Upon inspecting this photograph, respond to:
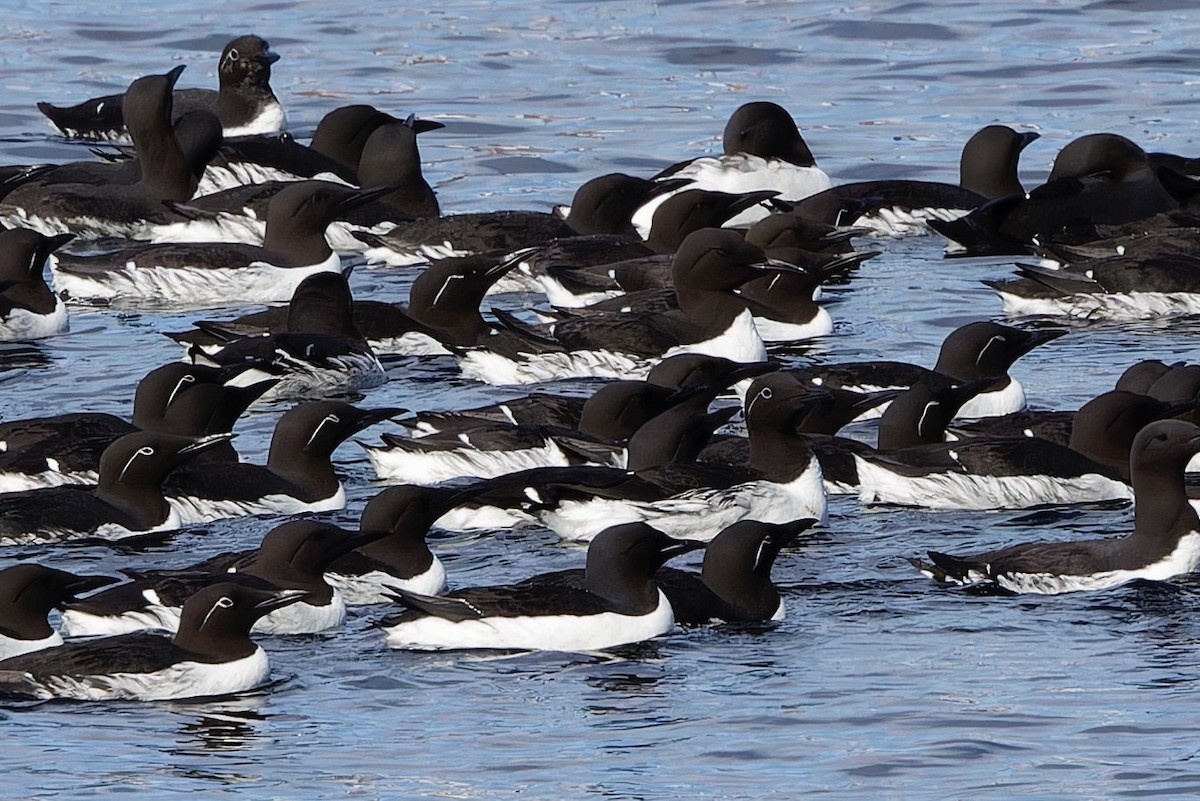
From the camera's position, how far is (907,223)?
21047 millimetres

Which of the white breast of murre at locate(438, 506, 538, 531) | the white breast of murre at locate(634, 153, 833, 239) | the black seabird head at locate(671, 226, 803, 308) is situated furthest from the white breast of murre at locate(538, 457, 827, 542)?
the white breast of murre at locate(634, 153, 833, 239)

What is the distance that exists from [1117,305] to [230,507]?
729 cm

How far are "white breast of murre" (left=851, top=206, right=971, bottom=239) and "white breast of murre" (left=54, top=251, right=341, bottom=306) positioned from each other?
469 centimetres

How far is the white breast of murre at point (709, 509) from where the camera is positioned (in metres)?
12.8

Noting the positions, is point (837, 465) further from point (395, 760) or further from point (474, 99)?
point (474, 99)

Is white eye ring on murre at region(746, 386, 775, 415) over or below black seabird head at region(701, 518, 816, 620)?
over

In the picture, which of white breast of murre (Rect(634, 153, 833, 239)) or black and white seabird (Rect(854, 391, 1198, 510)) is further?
white breast of murre (Rect(634, 153, 833, 239))

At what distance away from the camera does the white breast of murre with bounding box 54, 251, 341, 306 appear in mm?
Result: 18625

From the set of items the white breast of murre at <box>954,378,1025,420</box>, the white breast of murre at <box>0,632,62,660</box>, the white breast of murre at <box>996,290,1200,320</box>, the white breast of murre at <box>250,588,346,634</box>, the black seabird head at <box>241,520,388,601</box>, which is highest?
the black seabird head at <box>241,520,388,601</box>

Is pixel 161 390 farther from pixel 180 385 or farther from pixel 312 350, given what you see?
pixel 312 350

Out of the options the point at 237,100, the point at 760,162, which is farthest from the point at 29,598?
the point at 237,100

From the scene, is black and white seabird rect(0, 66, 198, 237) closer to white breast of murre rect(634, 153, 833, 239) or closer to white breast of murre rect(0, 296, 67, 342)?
white breast of murre rect(0, 296, 67, 342)

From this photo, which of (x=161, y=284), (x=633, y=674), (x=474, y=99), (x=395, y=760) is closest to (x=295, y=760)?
(x=395, y=760)

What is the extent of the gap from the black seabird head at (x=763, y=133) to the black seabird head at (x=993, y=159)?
4.49 ft
